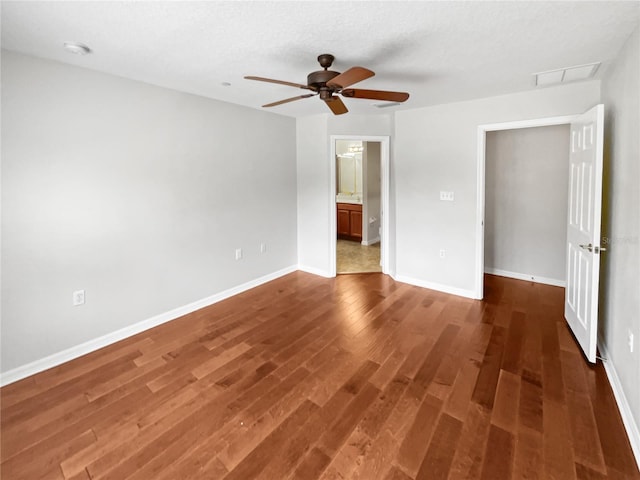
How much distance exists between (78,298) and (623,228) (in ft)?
13.4

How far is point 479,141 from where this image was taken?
3611 millimetres

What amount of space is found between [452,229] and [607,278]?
1.60m

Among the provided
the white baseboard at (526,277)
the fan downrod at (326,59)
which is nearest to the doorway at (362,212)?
the white baseboard at (526,277)

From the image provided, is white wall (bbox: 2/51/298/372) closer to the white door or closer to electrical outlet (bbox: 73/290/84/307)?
electrical outlet (bbox: 73/290/84/307)

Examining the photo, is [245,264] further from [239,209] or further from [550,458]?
[550,458]

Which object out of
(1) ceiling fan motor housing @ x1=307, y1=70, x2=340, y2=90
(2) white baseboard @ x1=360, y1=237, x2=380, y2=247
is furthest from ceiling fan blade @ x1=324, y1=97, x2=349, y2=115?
(2) white baseboard @ x1=360, y1=237, x2=380, y2=247

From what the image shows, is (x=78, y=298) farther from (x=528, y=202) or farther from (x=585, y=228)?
(x=528, y=202)

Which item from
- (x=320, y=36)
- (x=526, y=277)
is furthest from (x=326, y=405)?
(x=526, y=277)

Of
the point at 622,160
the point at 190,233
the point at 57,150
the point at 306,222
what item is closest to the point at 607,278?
the point at 622,160

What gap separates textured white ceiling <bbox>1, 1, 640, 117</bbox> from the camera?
176cm

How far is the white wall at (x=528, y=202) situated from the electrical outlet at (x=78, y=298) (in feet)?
16.2

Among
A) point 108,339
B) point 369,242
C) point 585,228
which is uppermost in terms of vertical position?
point 585,228

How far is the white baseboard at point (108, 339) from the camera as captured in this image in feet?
7.94

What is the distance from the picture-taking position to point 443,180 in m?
3.94
